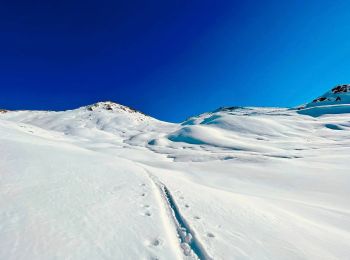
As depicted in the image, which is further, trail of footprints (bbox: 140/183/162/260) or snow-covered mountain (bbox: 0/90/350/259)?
trail of footprints (bbox: 140/183/162/260)

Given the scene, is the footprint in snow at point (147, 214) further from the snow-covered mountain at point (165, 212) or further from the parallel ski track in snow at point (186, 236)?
the parallel ski track in snow at point (186, 236)

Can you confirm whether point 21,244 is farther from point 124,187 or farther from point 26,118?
point 26,118

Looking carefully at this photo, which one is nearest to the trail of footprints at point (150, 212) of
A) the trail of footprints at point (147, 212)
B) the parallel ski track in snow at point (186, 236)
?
the trail of footprints at point (147, 212)

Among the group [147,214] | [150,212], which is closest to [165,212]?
[150,212]

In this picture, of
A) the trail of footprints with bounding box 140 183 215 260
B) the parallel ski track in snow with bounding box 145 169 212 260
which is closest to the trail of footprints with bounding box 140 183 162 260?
the trail of footprints with bounding box 140 183 215 260

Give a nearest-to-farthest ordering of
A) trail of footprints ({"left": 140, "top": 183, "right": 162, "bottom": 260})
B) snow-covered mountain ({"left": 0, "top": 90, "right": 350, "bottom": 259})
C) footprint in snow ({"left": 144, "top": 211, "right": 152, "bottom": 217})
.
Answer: snow-covered mountain ({"left": 0, "top": 90, "right": 350, "bottom": 259})
trail of footprints ({"left": 140, "top": 183, "right": 162, "bottom": 260})
footprint in snow ({"left": 144, "top": 211, "right": 152, "bottom": 217})

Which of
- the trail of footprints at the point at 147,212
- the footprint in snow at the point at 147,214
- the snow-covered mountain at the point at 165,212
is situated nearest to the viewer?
the snow-covered mountain at the point at 165,212

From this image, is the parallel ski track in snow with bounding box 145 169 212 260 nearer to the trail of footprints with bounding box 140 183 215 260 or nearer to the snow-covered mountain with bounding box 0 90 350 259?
the snow-covered mountain with bounding box 0 90 350 259

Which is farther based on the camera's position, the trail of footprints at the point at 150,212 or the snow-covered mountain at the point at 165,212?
the trail of footprints at the point at 150,212

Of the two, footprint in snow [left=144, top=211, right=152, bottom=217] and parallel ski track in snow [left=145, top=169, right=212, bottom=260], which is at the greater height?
footprint in snow [left=144, top=211, right=152, bottom=217]

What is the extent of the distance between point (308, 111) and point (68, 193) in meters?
51.4

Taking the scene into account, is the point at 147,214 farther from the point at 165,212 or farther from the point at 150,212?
the point at 165,212

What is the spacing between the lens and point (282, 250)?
14.6 feet

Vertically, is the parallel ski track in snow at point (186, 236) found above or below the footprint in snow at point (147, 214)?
below
